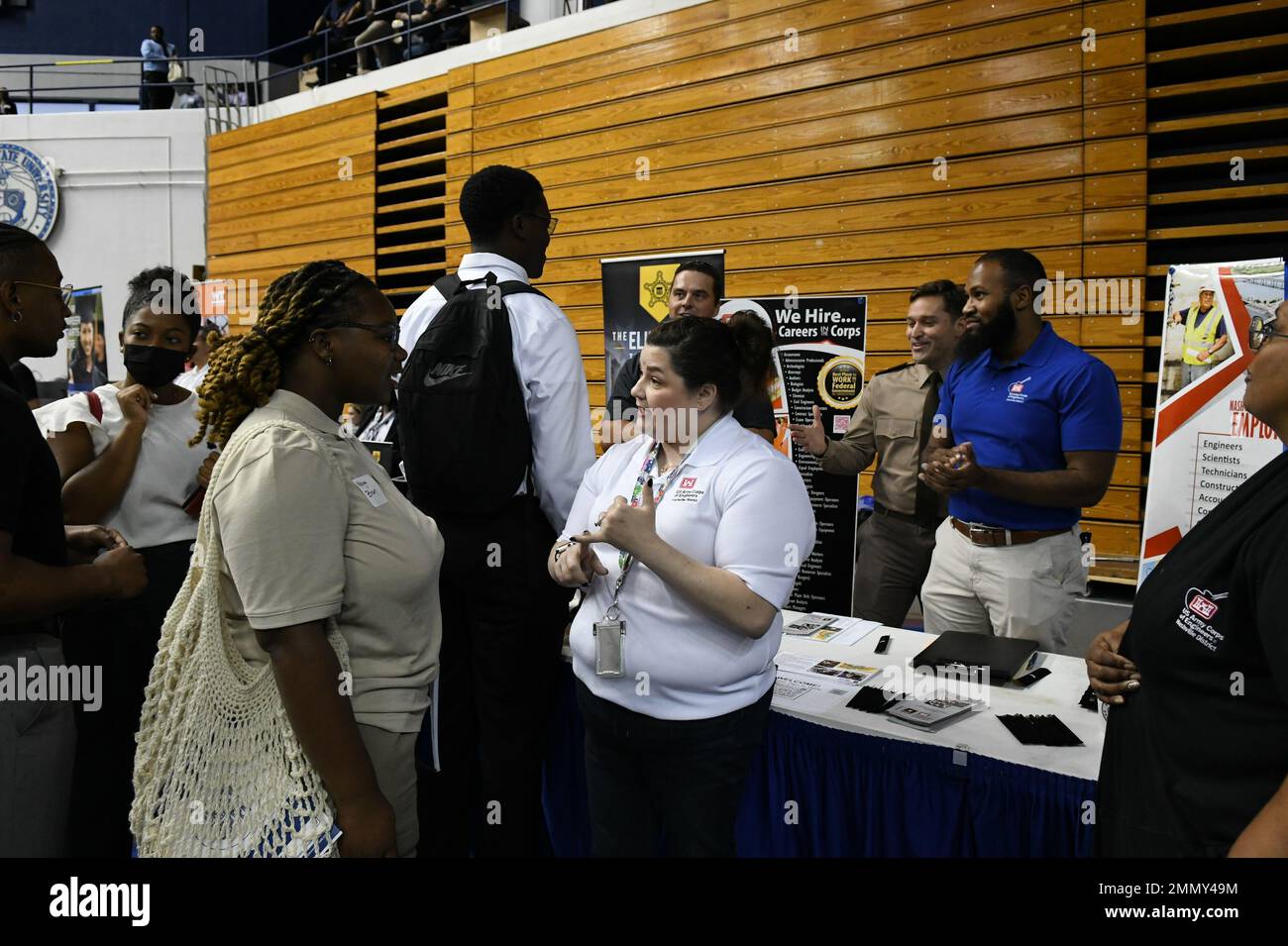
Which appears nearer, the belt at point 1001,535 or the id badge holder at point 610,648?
the id badge holder at point 610,648

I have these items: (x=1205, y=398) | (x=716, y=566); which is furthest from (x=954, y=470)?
(x=1205, y=398)

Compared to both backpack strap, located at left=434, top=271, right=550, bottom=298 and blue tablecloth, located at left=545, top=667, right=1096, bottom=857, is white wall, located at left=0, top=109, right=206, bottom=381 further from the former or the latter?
blue tablecloth, located at left=545, top=667, right=1096, bottom=857

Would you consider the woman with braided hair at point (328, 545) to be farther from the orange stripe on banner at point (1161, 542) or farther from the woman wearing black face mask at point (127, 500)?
the orange stripe on banner at point (1161, 542)

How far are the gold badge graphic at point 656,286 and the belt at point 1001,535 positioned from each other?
8.61ft

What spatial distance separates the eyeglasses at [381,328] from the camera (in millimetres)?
1454

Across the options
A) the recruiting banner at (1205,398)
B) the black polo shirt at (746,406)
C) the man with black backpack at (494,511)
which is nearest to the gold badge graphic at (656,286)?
the black polo shirt at (746,406)

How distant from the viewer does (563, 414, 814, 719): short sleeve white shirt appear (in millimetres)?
1586

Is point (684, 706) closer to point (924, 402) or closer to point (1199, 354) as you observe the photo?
point (924, 402)

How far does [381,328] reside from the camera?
4.89 ft

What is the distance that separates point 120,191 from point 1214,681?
13322 millimetres

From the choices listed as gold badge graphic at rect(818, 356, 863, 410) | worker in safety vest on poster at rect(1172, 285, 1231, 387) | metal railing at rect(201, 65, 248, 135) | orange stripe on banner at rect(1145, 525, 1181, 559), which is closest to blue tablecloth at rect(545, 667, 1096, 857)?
orange stripe on banner at rect(1145, 525, 1181, 559)

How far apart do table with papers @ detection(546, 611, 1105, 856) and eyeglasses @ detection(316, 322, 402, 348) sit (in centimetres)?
104

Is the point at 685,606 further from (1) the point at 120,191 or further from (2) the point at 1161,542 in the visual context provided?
(1) the point at 120,191
